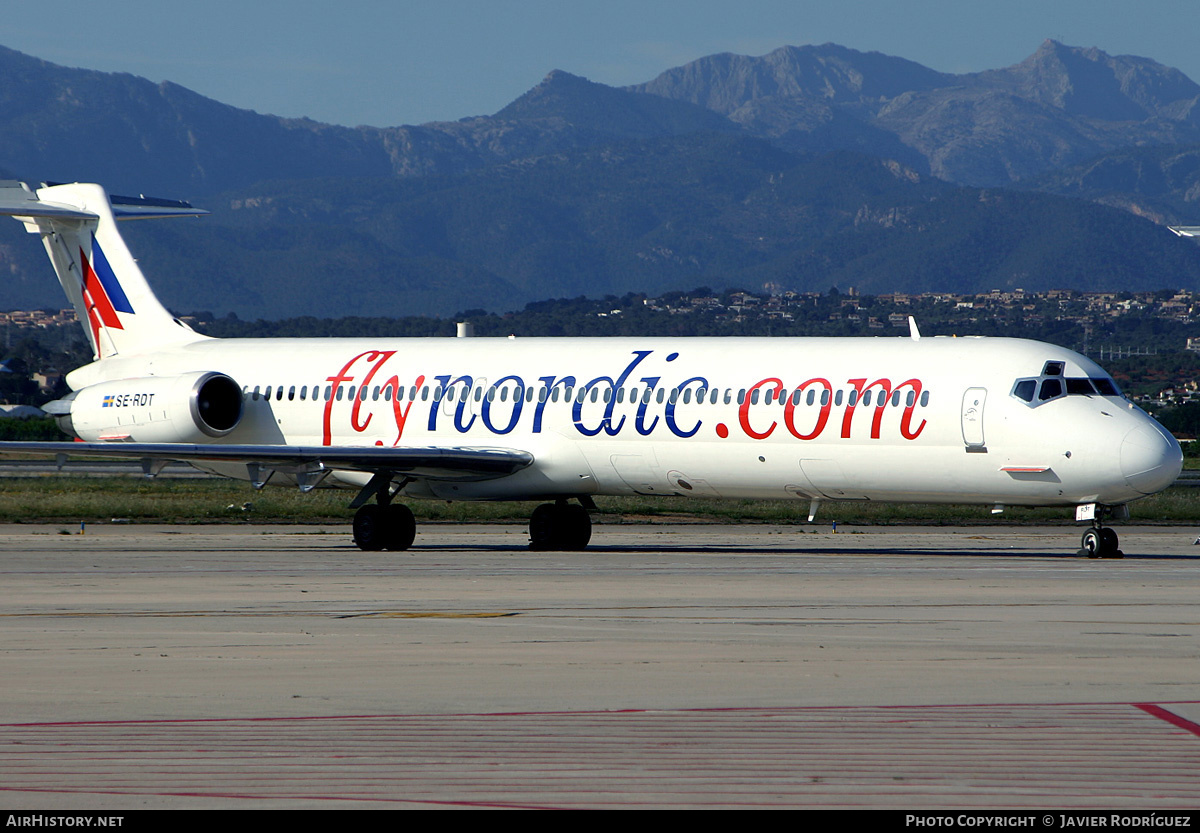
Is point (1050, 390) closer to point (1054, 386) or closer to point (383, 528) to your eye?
point (1054, 386)

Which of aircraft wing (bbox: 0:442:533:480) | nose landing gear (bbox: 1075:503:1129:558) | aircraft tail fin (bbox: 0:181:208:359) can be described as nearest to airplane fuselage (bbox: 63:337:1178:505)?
nose landing gear (bbox: 1075:503:1129:558)

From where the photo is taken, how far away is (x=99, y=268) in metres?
34.0

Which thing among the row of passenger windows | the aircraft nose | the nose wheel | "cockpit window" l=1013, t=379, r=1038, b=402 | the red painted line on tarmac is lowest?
the red painted line on tarmac

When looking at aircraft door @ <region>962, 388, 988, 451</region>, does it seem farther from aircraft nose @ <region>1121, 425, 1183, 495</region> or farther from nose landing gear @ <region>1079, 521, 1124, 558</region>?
nose landing gear @ <region>1079, 521, 1124, 558</region>

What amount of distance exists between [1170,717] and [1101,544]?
15.0 meters

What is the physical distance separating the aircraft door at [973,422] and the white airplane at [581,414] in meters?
0.03

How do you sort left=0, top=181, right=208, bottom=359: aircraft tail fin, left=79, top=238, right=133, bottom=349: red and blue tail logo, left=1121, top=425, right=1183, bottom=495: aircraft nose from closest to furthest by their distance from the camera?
left=1121, top=425, right=1183, bottom=495: aircraft nose, left=0, top=181, right=208, bottom=359: aircraft tail fin, left=79, top=238, right=133, bottom=349: red and blue tail logo

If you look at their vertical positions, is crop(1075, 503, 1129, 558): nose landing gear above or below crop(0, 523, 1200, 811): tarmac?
above

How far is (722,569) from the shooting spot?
2353 cm

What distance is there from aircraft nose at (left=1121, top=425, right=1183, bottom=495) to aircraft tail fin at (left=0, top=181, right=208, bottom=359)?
65.4 feet

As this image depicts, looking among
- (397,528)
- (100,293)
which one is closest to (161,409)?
(100,293)

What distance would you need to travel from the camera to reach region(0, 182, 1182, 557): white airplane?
79.5ft

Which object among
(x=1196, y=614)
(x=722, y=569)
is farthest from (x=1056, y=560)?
(x=1196, y=614)
